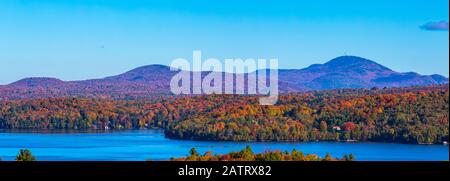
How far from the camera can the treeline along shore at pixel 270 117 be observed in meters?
41.0

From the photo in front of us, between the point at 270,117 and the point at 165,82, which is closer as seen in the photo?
the point at 270,117

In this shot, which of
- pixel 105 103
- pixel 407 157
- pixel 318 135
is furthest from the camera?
pixel 105 103

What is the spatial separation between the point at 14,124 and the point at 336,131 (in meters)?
25.4

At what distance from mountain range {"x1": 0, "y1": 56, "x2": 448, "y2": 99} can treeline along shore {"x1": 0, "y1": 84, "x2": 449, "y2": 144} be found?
2438 centimetres

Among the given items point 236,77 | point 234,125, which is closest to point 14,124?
point 236,77

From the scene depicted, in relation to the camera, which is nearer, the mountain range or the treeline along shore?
the treeline along shore

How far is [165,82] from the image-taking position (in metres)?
94.6

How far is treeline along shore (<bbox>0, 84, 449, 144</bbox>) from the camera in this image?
134ft

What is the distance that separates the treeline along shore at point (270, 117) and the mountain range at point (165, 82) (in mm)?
24381

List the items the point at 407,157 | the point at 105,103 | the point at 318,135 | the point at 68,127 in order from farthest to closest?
1. the point at 105,103
2. the point at 68,127
3. the point at 318,135
4. the point at 407,157

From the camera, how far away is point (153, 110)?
6162 cm

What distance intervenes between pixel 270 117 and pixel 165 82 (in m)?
49.0
